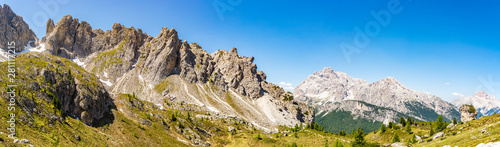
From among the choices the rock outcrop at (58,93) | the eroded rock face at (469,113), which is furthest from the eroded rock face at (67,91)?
the eroded rock face at (469,113)

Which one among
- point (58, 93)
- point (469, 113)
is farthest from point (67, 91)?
point (469, 113)

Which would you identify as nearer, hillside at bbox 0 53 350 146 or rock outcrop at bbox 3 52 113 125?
hillside at bbox 0 53 350 146

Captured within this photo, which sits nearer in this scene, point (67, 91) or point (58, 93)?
point (58, 93)

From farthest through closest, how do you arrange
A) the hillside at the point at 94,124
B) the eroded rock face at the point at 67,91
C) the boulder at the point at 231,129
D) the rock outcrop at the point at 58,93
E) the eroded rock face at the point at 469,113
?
the boulder at the point at 231,129 < the eroded rock face at the point at 469,113 < the eroded rock face at the point at 67,91 < the rock outcrop at the point at 58,93 < the hillside at the point at 94,124

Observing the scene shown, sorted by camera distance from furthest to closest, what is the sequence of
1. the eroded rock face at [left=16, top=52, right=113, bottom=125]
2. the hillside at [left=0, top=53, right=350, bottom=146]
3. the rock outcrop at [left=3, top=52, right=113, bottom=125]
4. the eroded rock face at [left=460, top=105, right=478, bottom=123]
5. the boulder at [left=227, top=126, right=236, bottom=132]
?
the boulder at [left=227, top=126, right=236, bottom=132] → the eroded rock face at [left=460, top=105, right=478, bottom=123] → the eroded rock face at [left=16, top=52, right=113, bottom=125] → the rock outcrop at [left=3, top=52, right=113, bottom=125] → the hillside at [left=0, top=53, right=350, bottom=146]

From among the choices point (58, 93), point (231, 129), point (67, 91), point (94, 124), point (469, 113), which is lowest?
point (231, 129)

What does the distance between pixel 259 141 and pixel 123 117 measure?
210 feet

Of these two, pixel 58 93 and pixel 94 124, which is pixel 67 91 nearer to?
pixel 58 93

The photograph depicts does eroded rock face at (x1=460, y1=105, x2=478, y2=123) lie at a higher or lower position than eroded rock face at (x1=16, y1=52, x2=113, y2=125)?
lower

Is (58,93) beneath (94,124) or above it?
above

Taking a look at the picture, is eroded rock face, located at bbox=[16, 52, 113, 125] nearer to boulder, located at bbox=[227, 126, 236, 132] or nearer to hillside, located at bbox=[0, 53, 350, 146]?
hillside, located at bbox=[0, 53, 350, 146]

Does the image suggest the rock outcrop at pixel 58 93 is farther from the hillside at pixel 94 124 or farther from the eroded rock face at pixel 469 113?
the eroded rock face at pixel 469 113

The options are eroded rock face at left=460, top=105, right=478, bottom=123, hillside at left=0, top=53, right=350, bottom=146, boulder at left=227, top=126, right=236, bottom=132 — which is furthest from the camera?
boulder at left=227, top=126, right=236, bottom=132

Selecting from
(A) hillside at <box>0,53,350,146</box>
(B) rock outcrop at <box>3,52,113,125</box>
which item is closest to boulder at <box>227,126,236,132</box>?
(A) hillside at <box>0,53,350,146</box>
